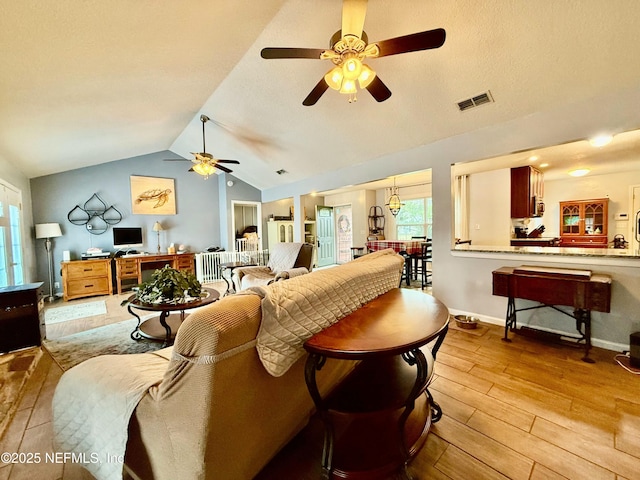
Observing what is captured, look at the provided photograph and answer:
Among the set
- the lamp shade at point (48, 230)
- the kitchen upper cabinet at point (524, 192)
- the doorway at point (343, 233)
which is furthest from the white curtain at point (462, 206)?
the lamp shade at point (48, 230)

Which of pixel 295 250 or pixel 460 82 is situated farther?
pixel 295 250

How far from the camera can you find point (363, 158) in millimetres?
4609

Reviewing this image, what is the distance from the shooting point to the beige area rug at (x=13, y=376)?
1904 millimetres

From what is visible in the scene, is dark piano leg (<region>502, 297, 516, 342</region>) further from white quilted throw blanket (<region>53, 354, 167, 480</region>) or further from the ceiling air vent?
white quilted throw blanket (<region>53, 354, 167, 480</region>)

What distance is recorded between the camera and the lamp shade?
4.91 meters

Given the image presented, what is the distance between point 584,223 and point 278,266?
7.33 metres

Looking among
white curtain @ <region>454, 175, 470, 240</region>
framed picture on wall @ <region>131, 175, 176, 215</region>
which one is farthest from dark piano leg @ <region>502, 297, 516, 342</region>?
framed picture on wall @ <region>131, 175, 176, 215</region>

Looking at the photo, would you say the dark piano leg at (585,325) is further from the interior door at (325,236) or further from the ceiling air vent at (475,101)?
the interior door at (325,236)

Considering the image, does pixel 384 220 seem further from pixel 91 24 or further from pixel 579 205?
pixel 91 24

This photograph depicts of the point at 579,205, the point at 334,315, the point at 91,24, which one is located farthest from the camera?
the point at 579,205

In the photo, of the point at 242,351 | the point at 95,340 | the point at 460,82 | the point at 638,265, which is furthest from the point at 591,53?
the point at 95,340

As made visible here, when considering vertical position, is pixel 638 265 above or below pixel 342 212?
below

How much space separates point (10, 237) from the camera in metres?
3.89

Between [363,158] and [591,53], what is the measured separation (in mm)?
2864
